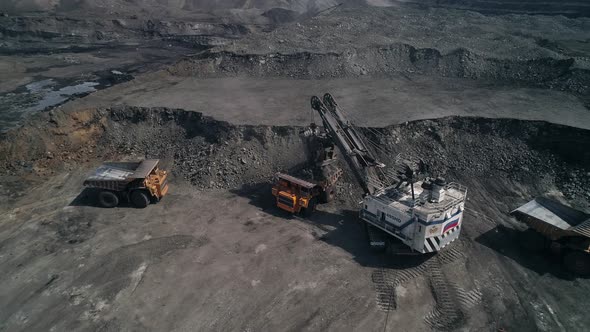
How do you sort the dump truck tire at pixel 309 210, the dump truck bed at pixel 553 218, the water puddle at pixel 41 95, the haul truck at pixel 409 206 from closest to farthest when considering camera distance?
the haul truck at pixel 409 206 < the dump truck bed at pixel 553 218 < the dump truck tire at pixel 309 210 < the water puddle at pixel 41 95

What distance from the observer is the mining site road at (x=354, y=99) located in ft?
67.4

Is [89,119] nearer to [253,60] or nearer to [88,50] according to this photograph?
[253,60]

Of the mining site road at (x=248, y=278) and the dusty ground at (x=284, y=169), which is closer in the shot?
the mining site road at (x=248, y=278)

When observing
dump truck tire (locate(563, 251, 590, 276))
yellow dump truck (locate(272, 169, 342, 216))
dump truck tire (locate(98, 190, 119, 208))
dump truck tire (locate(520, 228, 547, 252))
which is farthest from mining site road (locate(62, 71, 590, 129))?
dump truck tire (locate(563, 251, 590, 276))

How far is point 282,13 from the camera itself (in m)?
54.1

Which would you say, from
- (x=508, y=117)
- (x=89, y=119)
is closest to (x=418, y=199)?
(x=508, y=117)

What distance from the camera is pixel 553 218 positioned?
47.9 feet

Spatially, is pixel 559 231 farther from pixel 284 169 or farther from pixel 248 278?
pixel 284 169

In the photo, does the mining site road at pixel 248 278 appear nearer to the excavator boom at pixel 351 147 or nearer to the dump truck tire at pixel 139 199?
the dump truck tire at pixel 139 199

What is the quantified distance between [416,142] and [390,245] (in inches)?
297

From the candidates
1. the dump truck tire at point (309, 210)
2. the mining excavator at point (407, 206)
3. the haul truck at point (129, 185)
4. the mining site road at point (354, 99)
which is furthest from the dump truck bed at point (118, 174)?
the mining excavator at point (407, 206)

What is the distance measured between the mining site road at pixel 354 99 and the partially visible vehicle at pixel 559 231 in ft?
20.7

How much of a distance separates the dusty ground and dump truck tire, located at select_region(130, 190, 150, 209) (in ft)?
1.20

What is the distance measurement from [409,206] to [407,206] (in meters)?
0.07
